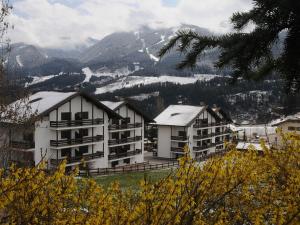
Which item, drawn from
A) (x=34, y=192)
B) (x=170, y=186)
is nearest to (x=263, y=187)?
(x=170, y=186)

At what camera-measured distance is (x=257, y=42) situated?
14.0ft

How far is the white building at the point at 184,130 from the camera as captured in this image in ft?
186

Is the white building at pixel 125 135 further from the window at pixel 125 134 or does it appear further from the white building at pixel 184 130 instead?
the white building at pixel 184 130

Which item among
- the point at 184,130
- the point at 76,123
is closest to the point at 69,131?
the point at 76,123

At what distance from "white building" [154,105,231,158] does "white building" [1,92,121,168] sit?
45.8 ft

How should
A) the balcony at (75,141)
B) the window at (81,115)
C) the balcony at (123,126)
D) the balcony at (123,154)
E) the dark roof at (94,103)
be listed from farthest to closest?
the balcony at (123,126) → the balcony at (123,154) → the window at (81,115) → the balcony at (75,141) → the dark roof at (94,103)

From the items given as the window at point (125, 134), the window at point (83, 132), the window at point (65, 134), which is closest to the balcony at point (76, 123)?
the window at point (65, 134)

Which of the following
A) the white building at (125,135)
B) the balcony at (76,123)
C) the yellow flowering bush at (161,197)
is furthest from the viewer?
the white building at (125,135)

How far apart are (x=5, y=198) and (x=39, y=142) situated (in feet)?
112

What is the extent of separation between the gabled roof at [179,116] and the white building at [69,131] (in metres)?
13.6

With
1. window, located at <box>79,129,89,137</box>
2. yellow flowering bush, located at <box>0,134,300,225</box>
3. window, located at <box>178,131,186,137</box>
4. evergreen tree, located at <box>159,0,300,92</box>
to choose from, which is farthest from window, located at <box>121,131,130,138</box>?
evergreen tree, located at <box>159,0,300,92</box>

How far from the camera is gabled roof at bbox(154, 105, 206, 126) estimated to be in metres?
56.6

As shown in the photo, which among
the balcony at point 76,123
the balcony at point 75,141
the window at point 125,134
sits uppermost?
the balcony at point 76,123

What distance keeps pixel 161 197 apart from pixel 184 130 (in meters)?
52.0
